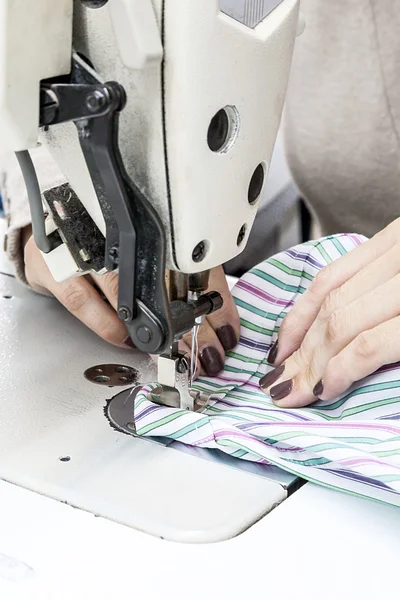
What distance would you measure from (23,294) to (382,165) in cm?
62

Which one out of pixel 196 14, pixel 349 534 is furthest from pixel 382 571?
pixel 196 14

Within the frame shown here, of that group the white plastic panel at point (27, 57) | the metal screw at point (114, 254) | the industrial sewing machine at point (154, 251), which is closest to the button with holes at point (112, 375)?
the industrial sewing machine at point (154, 251)

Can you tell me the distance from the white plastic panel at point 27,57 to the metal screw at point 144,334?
191mm

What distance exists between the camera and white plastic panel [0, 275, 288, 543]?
2.59 feet

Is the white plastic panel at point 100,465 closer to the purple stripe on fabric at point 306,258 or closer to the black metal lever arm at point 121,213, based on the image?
the black metal lever arm at point 121,213

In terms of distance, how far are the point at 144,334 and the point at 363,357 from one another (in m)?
0.22

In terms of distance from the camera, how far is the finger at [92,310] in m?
A: 1.12

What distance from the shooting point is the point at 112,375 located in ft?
3.47

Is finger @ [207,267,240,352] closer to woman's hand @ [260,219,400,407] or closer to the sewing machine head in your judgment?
woman's hand @ [260,219,400,407]

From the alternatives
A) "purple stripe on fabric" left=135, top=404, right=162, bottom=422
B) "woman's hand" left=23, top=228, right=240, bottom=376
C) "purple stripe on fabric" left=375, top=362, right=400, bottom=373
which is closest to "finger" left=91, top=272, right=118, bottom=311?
"woman's hand" left=23, top=228, right=240, bottom=376

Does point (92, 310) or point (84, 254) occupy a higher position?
point (84, 254)

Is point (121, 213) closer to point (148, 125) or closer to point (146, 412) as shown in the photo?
point (148, 125)

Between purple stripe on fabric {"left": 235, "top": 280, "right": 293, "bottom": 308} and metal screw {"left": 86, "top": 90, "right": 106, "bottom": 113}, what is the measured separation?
420mm

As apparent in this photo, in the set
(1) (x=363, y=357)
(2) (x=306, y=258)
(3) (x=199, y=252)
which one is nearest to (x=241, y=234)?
(3) (x=199, y=252)
